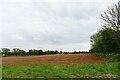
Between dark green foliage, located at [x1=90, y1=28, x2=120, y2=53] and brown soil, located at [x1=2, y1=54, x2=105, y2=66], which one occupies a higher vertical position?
dark green foliage, located at [x1=90, y1=28, x2=120, y2=53]

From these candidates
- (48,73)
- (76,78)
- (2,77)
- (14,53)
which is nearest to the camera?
(2,77)

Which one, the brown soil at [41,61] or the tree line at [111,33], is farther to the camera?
the tree line at [111,33]

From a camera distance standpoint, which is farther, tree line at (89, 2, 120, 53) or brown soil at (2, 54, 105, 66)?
tree line at (89, 2, 120, 53)

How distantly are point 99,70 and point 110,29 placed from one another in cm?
2114

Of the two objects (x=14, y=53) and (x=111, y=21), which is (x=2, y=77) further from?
(x=14, y=53)

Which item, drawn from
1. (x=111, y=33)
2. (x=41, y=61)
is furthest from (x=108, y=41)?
(x=41, y=61)

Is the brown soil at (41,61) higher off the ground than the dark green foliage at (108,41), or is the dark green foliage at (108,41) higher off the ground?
the dark green foliage at (108,41)

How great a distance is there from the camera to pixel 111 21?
39.9 metres

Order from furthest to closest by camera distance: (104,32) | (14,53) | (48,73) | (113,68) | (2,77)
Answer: (14,53) < (104,32) < (113,68) < (48,73) < (2,77)

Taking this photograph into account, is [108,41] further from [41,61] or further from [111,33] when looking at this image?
[41,61]

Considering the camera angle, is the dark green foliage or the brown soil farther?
the dark green foliage

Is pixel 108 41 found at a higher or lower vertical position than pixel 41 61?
higher

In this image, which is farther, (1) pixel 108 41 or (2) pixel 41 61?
(1) pixel 108 41

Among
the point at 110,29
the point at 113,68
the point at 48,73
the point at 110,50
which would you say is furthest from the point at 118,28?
the point at 48,73
